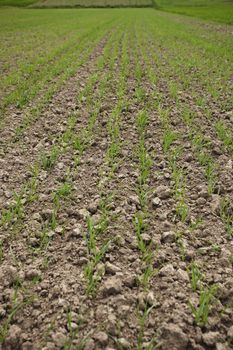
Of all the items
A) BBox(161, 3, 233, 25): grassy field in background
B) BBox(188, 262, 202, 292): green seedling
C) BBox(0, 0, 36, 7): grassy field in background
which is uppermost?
BBox(0, 0, 36, 7): grassy field in background

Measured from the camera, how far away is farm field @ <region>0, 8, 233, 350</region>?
276 cm

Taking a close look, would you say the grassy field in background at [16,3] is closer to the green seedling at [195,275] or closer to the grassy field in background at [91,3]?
the grassy field in background at [91,3]

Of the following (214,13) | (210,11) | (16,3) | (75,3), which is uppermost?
(75,3)

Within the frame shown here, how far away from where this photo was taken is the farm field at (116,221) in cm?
276

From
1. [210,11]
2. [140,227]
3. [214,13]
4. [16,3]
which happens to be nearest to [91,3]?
[16,3]

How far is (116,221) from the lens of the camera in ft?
13.5

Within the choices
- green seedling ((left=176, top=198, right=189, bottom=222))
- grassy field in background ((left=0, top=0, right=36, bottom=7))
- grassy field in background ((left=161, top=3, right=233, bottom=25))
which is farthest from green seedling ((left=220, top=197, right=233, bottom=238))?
grassy field in background ((left=0, top=0, right=36, bottom=7))

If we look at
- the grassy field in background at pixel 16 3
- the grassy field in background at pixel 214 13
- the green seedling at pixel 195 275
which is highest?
the grassy field in background at pixel 16 3

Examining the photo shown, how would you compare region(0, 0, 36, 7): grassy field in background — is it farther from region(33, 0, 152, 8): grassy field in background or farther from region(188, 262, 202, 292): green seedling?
region(188, 262, 202, 292): green seedling

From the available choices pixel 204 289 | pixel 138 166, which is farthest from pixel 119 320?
pixel 138 166

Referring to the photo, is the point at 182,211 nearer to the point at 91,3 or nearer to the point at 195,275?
the point at 195,275

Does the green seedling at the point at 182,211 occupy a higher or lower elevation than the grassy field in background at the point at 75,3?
lower

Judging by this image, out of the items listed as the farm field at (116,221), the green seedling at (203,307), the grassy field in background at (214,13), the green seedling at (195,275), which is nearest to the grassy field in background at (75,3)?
the grassy field in background at (214,13)

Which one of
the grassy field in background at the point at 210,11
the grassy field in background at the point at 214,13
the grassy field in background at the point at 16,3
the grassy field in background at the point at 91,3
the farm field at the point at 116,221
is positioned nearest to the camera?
the farm field at the point at 116,221
